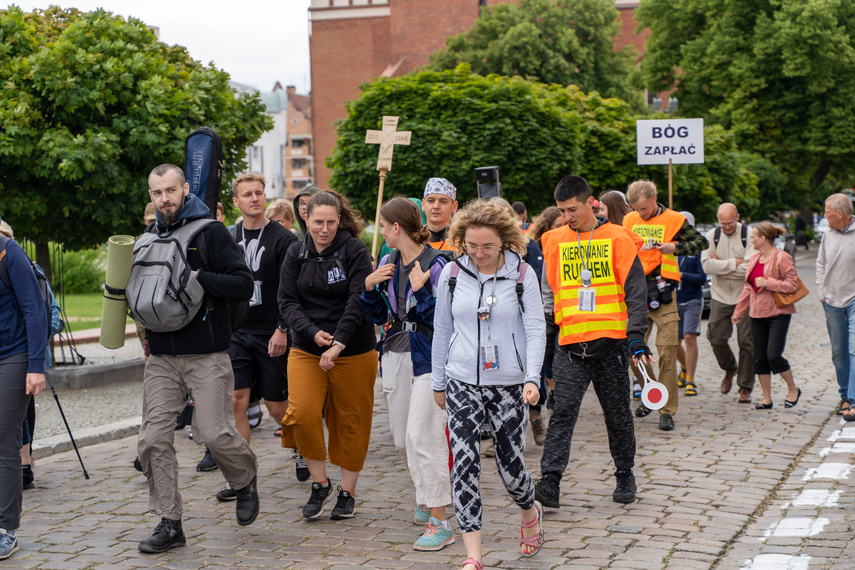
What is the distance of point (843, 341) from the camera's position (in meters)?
9.07

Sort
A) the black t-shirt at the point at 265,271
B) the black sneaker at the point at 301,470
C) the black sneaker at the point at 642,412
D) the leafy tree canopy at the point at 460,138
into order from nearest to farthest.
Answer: the black t-shirt at the point at 265,271 → the black sneaker at the point at 301,470 → the black sneaker at the point at 642,412 → the leafy tree canopy at the point at 460,138

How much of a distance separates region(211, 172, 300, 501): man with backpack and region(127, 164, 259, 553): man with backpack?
128 centimetres

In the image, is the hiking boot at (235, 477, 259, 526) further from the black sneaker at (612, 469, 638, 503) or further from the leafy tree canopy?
the leafy tree canopy

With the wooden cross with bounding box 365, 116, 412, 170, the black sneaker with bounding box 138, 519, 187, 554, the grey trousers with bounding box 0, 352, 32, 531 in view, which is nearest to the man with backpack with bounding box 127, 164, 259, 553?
the black sneaker with bounding box 138, 519, 187, 554

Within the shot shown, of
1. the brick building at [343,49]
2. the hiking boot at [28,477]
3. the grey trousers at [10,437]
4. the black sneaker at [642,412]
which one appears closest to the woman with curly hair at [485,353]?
the grey trousers at [10,437]

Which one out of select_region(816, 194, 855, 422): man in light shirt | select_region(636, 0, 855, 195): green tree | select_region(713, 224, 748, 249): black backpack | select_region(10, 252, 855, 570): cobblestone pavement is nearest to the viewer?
select_region(10, 252, 855, 570): cobblestone pavement

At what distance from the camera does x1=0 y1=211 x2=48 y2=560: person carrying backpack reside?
526cm

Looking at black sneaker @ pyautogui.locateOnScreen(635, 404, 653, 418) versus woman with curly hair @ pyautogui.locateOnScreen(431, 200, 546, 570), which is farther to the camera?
black sneaker @ pyautogui.locateOnScreen(635, 404, 653, 418)

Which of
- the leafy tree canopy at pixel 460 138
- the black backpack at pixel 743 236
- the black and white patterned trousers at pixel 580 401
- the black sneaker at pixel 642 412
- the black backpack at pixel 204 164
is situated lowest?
the black sneaker at pixel 642 412

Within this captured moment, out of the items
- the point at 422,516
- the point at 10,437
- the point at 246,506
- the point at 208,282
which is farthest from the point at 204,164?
the point at 422,516

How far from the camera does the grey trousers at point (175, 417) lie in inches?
206

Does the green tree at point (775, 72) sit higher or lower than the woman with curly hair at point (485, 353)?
higher

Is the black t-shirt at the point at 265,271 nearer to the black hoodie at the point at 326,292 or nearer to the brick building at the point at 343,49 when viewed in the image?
the black hoodie at the point at 326,292

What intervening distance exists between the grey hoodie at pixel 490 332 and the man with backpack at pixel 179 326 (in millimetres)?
1234
